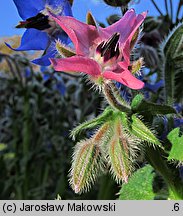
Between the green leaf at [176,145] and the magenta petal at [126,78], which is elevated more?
the magenta petal at [126,78]

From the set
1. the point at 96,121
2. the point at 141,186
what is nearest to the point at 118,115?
the point at 96,121

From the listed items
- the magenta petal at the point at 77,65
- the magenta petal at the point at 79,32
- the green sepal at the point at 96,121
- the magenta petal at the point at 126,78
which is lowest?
the green sepal at the point at 96,121

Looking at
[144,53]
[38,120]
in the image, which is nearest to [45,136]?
[38,120]

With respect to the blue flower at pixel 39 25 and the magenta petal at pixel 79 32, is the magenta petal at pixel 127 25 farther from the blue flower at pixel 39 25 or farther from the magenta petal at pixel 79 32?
the blue flower at pixel 39 25

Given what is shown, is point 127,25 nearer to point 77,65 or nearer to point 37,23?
point 77,65

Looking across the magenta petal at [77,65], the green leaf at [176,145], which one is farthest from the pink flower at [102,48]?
the green leaf at [176,145]

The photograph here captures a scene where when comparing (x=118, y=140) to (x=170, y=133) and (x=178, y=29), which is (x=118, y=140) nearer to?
(x=170, y=133)

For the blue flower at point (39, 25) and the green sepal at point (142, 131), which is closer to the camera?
the green sepal at point (142, 131)
